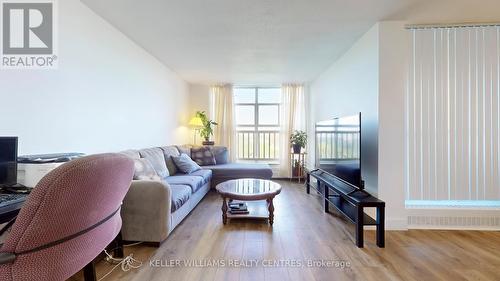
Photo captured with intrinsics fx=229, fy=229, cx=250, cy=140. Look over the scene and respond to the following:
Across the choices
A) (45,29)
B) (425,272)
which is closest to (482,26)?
(425,272)

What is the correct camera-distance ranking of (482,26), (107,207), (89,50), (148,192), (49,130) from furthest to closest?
(482,26) < (89,50) < (148,192) < (49,130) < (107,207)

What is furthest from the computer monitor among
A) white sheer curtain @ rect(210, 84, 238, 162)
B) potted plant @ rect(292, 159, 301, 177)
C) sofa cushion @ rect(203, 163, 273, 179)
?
potted plant @ rect(292, 159, 301, 177)

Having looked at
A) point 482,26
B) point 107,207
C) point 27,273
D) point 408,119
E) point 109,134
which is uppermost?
point 482,26

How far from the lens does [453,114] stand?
2766mm

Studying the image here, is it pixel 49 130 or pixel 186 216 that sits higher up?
pixel 49 130

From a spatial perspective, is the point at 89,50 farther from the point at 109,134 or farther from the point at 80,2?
the point at 109,134

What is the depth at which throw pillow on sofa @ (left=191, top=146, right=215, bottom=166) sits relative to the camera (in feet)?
16.0

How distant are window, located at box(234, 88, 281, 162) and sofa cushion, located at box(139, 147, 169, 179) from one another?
107 inches

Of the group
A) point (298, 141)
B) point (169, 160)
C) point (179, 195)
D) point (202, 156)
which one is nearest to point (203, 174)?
point (169, 160)

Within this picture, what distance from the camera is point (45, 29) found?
81.0 inches

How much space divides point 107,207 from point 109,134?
6.39 feet

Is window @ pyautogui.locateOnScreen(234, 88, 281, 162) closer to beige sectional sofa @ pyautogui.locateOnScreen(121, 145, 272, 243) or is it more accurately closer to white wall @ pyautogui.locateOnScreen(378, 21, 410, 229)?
beige sectional sofa @ pyautogui.locateOnScreen(121, 145, 272, 243)

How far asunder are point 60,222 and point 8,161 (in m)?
0.98

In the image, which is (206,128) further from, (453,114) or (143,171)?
(453,114)
